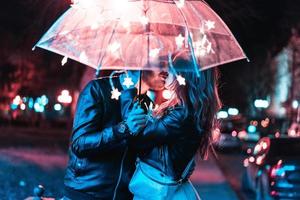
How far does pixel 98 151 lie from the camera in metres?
3.64

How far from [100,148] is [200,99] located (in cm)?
58

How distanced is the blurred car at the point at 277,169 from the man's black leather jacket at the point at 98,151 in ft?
26.3

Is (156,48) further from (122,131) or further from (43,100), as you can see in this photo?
(43,100)

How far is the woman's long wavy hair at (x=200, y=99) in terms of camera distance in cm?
363

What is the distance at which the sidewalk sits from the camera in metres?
14.7

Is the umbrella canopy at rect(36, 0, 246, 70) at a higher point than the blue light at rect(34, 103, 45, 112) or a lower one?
higher

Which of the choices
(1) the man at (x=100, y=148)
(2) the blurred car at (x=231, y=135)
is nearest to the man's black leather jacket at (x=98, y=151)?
(1) the man at (x=100, y=148)

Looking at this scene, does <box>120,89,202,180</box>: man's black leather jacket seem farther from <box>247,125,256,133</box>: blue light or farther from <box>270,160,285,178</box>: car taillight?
<box>247,125,256,133</box>: blue light

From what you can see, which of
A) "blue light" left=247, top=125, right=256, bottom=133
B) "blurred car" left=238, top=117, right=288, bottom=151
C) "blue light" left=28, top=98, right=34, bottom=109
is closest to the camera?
"blurred car" left=238, top=117, right=288, bottom=151

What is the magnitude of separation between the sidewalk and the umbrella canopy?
10028 millimetres

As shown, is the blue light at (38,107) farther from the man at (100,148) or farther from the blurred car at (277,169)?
the man at (100,148)

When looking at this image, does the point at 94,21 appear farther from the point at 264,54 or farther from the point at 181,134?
the point at 264,54

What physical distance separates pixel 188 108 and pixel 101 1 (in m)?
0.91

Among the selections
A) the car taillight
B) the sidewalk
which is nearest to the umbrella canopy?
the car taillight
